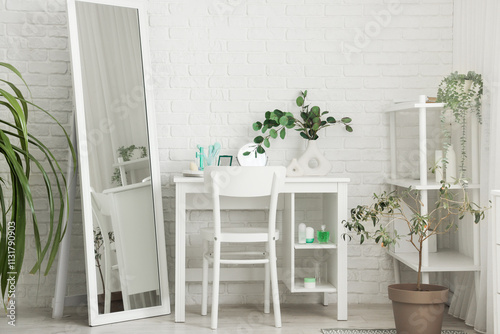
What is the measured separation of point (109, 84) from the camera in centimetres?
312

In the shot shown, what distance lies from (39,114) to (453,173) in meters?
2.34

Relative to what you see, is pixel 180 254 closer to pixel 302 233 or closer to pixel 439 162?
pixel 302 233

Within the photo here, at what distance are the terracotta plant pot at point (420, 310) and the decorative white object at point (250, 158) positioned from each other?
1.07 meters

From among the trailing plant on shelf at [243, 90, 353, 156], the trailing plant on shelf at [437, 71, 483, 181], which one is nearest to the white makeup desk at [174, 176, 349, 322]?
the trailing plant on shelf at [243, 90, 353, 156]

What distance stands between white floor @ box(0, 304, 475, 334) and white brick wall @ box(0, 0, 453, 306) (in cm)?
18

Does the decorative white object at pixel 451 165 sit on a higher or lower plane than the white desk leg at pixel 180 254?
higher

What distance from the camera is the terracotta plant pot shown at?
2652 millimetres

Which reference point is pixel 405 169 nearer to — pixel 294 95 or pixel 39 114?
pixel 294 95

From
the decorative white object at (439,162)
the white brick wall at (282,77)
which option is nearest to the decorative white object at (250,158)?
the white brick wall at (282,77)

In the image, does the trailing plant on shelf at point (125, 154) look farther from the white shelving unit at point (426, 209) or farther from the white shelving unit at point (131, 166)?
the white shelving unit at point (426, 209)

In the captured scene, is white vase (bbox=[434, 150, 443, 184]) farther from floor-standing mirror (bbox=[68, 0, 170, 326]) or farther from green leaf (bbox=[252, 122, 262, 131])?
floor-standing mirror (bbox=[68, 0, 170, 326])

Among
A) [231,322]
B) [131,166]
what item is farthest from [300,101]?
→ [231,322]

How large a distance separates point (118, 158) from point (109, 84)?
1.31ft

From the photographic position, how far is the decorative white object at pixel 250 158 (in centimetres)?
333
